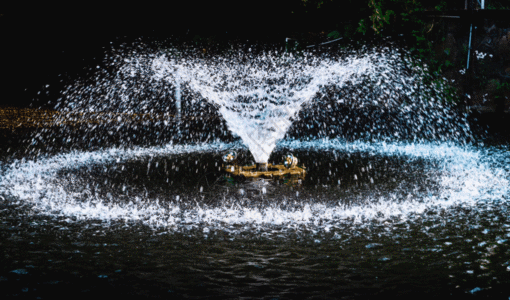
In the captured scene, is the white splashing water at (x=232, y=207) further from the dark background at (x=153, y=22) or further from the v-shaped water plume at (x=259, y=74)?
the v-shaped water plume at (x=259, y=74)

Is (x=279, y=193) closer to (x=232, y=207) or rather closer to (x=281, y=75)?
(x=232, y=207)

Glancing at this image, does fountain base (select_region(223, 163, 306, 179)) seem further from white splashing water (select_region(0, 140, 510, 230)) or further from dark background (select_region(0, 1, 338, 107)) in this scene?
dark background (select_region(0, 1, 338, 107))

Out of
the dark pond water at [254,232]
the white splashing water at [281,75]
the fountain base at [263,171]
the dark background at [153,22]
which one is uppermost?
the dark background at [153,22]

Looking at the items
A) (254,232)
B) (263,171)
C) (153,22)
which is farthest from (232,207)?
(153,22)

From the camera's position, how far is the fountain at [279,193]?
17.8 feet

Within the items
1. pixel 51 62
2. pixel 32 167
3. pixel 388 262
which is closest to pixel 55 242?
pixel 388 262

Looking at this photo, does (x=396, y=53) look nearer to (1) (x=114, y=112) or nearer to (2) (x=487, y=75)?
(2) (x=487, y=75)

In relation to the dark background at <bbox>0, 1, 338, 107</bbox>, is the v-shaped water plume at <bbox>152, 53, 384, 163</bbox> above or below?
below

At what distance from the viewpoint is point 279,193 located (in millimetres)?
8492

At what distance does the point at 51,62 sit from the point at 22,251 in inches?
1081

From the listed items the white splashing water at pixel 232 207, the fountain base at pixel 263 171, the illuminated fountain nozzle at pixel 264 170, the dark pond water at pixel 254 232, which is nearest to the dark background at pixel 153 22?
the white splashing water at pixel 232 207

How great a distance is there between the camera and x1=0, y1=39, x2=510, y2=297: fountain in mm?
5426

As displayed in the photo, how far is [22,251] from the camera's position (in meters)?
5.61

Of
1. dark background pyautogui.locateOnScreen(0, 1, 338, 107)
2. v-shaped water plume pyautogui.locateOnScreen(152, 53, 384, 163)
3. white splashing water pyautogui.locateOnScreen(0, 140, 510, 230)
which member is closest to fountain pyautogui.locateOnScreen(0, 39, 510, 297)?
white splashing water pyautogui.locateOnScreen(0, 140, 510, 230)
